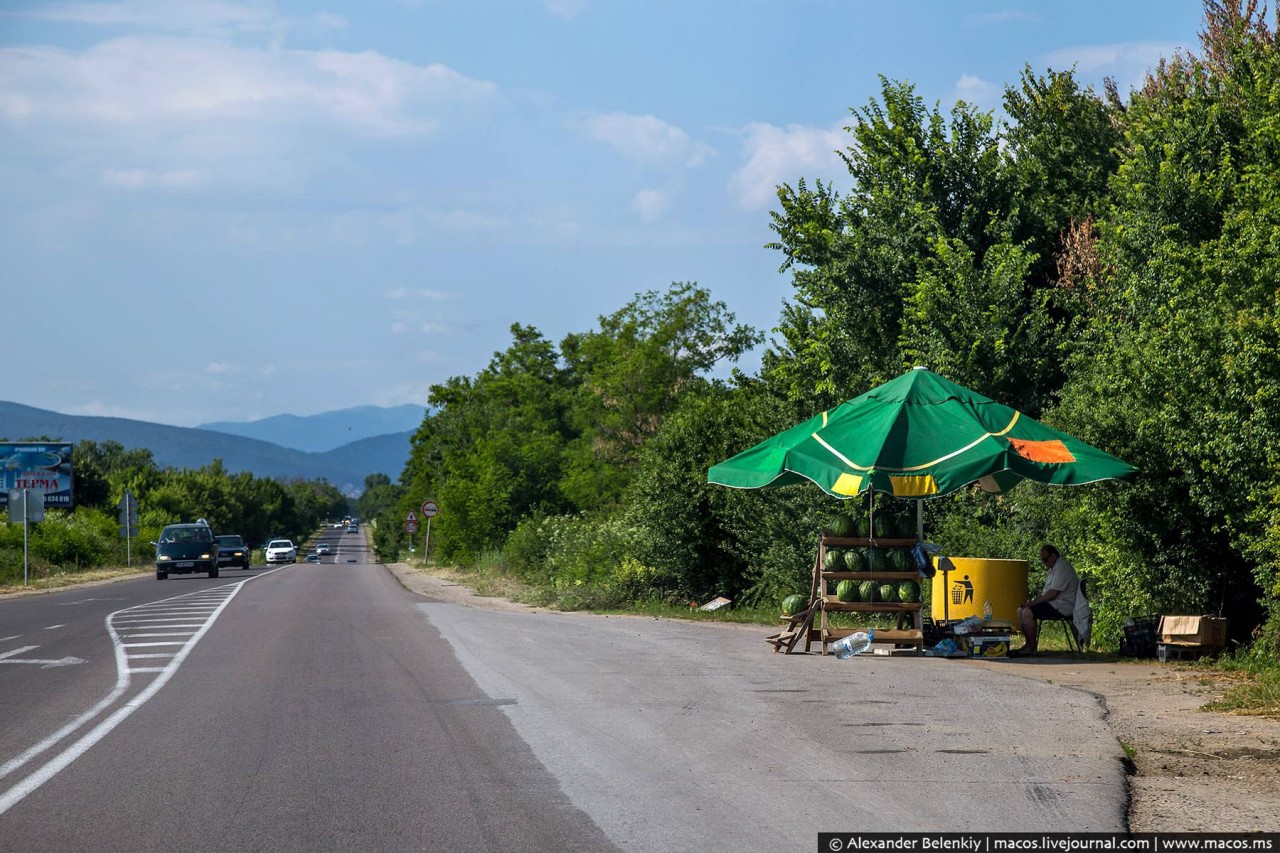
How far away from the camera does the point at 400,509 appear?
107m

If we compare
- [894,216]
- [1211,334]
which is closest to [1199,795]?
[1211,334]

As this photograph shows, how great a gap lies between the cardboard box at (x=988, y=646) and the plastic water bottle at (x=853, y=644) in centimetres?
120

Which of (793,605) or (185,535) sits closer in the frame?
(793,605)

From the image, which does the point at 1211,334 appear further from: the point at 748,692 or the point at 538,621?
the point at 538,621

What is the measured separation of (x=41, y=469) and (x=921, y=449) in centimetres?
7027

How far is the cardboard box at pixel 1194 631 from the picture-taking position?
543 inches

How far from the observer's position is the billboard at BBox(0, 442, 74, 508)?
73.1m

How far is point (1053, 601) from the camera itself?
15.3m

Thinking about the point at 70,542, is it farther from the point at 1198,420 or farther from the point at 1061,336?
the point at 1198,420

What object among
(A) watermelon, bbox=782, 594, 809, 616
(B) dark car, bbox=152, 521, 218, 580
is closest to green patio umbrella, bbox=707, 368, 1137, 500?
(A) watermelon, bbox=782, 594, 809, 616

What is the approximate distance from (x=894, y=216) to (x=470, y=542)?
104ft

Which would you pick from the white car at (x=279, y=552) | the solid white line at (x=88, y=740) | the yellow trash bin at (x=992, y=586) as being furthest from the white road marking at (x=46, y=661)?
the white car at (x=279, y=552)

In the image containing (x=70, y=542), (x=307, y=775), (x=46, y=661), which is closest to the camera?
(x=307, y=775)

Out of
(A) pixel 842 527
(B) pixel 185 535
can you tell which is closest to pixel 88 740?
(A) pixel 842 527
